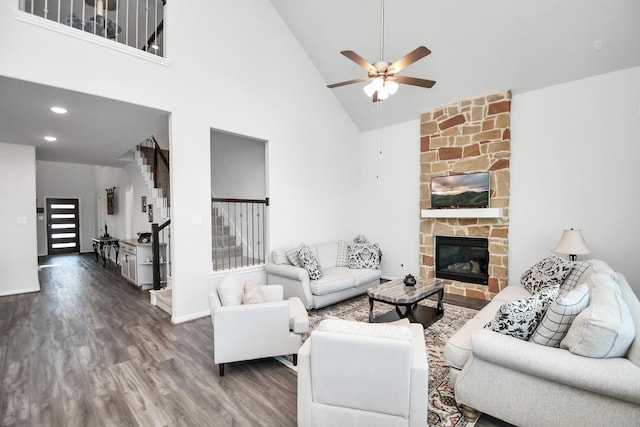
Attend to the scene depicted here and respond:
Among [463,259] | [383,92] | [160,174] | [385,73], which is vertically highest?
[385,73]

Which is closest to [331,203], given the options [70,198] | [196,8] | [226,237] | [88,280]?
[226,237]

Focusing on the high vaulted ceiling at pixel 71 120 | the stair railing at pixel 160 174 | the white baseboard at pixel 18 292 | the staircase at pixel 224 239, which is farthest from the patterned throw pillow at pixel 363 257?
the white baseboard at pixel 18 292

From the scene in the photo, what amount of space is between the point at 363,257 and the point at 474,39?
3604 mm

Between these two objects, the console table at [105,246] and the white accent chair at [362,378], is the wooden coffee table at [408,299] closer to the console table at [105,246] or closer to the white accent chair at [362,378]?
the white accent chair at [362,378]

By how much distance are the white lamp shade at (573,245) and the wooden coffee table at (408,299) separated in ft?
5.15

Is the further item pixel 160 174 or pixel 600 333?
pixel 160 174

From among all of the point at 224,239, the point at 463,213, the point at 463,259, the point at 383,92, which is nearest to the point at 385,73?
the point at 383,92

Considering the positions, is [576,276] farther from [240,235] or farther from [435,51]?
[240,235]

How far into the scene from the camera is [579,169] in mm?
4105

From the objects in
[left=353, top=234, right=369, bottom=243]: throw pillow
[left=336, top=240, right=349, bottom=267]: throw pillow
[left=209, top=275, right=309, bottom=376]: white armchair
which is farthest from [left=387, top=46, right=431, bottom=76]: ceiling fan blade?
[left=353, top=234, right=369, bottom=243]: throw pillow

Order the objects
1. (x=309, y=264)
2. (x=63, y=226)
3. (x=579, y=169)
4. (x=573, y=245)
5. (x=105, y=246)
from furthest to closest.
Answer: (x=63, y=226), (x=105, y=246), (x=309, y=264), (x=579, y=169), (x=573, y=245)

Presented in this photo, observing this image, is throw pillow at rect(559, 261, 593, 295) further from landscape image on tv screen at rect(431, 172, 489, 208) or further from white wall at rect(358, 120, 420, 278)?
white wall at rect(358, 120, 420, 278)

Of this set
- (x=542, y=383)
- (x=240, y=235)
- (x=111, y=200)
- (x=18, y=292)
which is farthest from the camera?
(x=111, y=200)

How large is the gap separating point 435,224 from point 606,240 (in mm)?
2236
